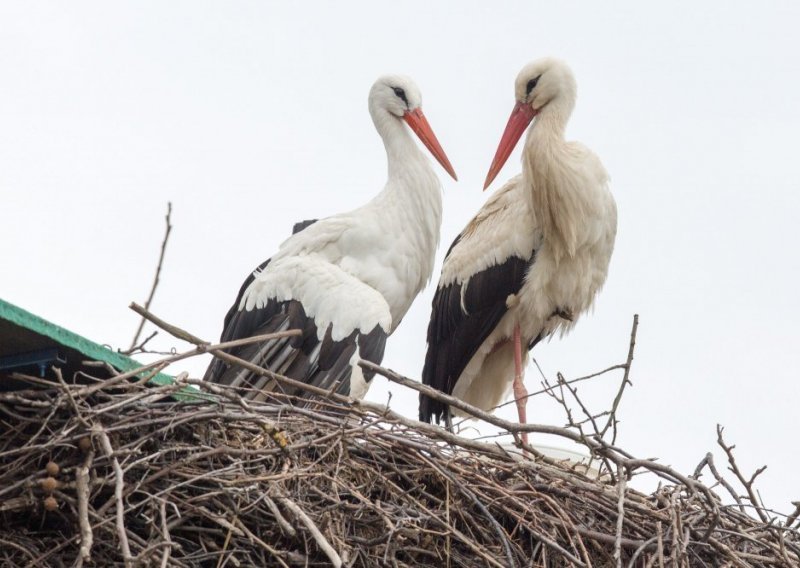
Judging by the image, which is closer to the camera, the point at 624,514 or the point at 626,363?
the point at 624,514

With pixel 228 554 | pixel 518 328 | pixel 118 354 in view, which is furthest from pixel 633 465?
pixel 518 328

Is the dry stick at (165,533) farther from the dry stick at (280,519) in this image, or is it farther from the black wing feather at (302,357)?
the black wing feather at (302,357)

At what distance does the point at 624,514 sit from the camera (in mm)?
3818

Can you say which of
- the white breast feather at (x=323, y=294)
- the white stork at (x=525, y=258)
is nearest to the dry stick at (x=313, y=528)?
the white breast feather at (x=323, y=294)

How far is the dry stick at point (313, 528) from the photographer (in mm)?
3078

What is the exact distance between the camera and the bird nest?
3.24m

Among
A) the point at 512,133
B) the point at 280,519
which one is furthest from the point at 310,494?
the point at 512,133

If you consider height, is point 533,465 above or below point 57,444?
above

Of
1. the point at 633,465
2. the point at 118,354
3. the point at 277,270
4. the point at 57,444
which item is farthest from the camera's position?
the point at 277,270

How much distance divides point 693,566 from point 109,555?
5.05 ft

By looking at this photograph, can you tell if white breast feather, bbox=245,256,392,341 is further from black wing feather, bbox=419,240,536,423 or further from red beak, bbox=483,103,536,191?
red beak, bbox=483,103,536,191

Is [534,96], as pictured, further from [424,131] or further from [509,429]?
[509,429]

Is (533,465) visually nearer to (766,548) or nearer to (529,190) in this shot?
(766,548)

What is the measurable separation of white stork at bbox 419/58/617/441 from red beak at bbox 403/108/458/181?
43cm
